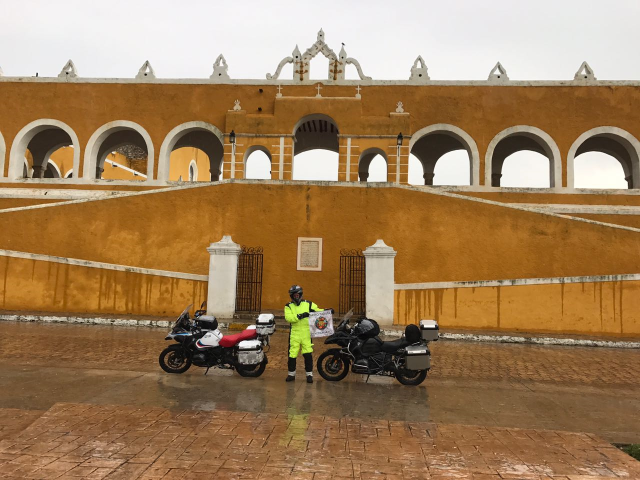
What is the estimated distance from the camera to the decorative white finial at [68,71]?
19125 millimetres

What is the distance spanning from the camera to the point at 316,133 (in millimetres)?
20938

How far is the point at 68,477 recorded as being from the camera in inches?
120

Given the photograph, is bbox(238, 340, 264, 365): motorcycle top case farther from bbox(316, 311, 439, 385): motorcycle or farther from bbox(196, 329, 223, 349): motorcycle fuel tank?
bbox(316, 311, 439, 385): motorcycle

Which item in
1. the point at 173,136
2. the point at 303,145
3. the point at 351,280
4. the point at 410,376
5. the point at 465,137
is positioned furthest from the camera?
the point at 303,145

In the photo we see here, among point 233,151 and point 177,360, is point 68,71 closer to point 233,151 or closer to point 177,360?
point 233,151

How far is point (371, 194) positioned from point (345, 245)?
1587mm

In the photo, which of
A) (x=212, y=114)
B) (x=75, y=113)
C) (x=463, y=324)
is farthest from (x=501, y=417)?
(x=75, y=113)

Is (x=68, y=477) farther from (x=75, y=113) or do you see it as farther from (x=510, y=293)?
(x=75, y=113)

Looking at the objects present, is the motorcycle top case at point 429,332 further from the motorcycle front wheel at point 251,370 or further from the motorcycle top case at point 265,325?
the motorcycle front wheel at point 251,370

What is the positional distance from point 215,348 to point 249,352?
51 centimetres

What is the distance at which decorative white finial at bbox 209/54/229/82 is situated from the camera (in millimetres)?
18978

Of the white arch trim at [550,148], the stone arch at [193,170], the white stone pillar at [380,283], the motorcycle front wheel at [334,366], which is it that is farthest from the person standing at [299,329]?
the stone arch at [193,170]

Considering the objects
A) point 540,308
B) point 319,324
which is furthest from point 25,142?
point 540,308

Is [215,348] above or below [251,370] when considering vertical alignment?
above
